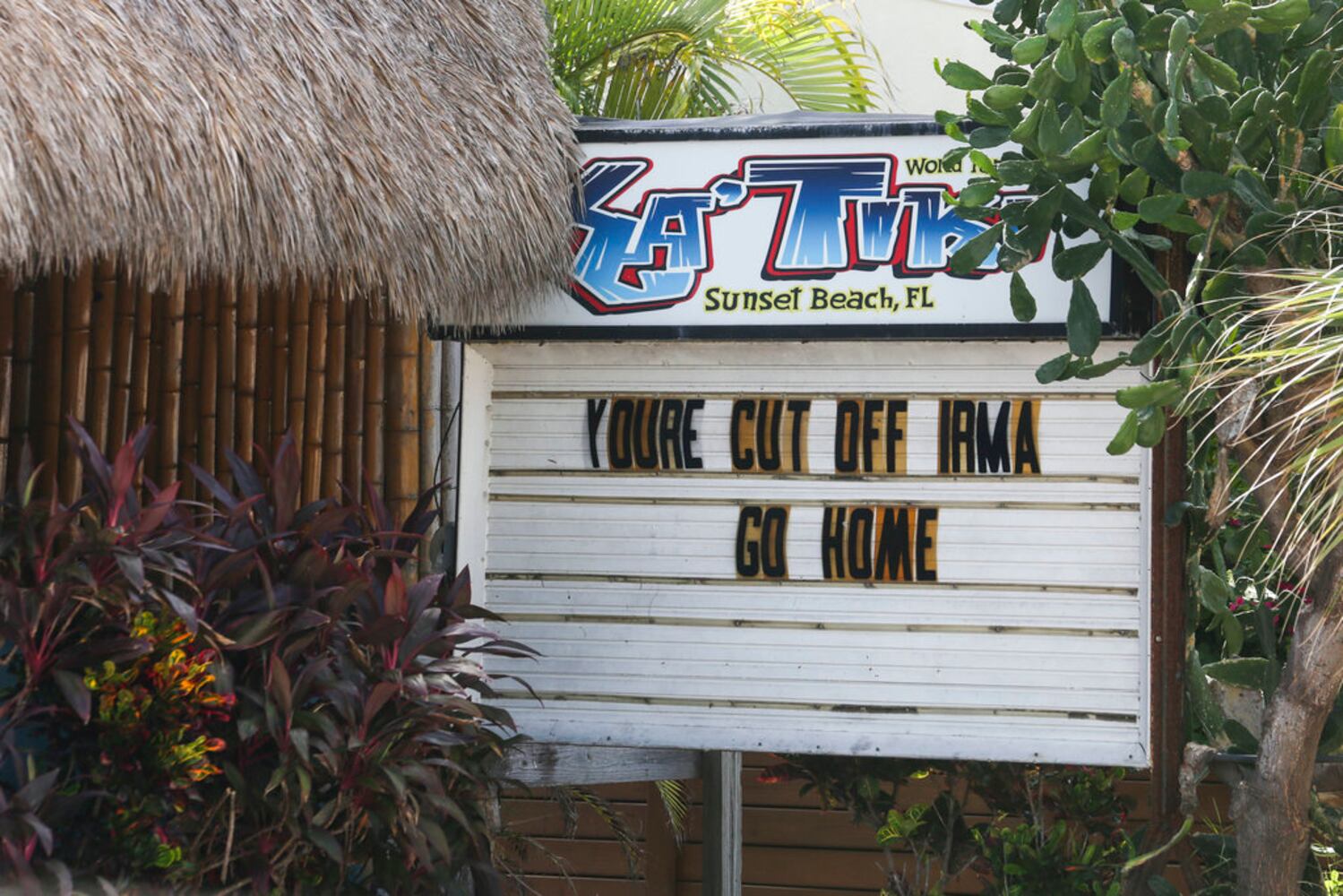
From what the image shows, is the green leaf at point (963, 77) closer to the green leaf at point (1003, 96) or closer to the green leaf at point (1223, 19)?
the green leaf at point (1003, 96)

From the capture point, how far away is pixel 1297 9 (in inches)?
149

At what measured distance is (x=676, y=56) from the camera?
7.39 metres

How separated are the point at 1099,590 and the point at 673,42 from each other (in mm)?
3683

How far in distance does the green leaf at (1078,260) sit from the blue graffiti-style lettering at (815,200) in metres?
0.87

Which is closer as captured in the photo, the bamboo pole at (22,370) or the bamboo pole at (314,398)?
the bamboo pole at (22,370)

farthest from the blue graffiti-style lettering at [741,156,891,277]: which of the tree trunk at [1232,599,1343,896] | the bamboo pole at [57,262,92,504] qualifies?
the bamboo pole at [57,262,92,504]

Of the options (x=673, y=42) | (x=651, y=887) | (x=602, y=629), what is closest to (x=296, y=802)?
(x=602, y=629)

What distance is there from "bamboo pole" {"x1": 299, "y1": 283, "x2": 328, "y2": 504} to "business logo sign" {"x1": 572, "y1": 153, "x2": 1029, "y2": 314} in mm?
1031

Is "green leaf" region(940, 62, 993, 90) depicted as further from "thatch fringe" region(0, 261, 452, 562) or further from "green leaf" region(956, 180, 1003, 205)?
"thatch fringe" region(0, 261, 452, 562)

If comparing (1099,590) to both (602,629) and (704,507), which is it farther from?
(602,629)

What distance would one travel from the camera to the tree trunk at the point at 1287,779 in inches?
172

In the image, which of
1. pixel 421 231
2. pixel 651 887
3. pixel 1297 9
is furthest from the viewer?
pixel 651 887

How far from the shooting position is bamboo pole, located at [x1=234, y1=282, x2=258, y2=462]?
550cm

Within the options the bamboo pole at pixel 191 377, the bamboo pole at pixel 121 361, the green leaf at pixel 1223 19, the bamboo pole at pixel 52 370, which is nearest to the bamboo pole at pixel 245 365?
the bamboo pole at pixel 191 377
